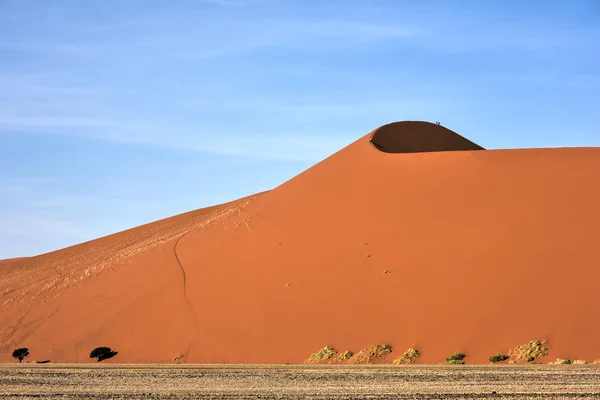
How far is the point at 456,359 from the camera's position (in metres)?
36.0

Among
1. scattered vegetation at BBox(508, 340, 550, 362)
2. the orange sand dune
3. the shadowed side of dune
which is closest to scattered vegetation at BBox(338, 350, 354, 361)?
the orange sand dune

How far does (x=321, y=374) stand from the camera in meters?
30.2

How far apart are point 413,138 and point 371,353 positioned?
1007 inches

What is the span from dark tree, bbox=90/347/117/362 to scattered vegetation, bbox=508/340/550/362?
2199cm

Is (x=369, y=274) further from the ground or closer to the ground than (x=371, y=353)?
further from the ground

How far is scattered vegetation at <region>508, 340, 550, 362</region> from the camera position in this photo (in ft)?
114

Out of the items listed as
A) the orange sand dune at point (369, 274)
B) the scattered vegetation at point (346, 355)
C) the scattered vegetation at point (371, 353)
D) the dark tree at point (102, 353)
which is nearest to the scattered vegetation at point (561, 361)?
the orange sand dune at point (369, 274)

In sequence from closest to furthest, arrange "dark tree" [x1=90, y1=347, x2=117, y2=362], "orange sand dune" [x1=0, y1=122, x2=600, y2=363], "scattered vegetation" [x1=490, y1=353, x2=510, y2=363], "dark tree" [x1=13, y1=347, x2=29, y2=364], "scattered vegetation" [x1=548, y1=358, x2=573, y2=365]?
"scattered vegetation" [x1=548, y1=358, x2=573, y2=365] → "scattered vegetation" [x1=490, y1=353, x2=510, y2=363] → "orange sand dune" [x1=0, y1=122, x2=600, y2=363] → "dark tree" [x1=90, y1=347, x2=117, y2=362] → "dark tree" [x1=13, y1=347, x2=29, y2=364]

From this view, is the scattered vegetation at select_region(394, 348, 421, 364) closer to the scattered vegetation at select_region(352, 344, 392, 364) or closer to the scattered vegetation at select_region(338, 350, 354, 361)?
the scattered vegetation at select_region(352, 344, 392, 364)

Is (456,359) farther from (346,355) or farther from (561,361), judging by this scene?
(346,355)

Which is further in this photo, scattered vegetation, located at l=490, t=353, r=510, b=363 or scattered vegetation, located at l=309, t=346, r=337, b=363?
scattered vegetation, located at l=309, t=346, r=337, b=363

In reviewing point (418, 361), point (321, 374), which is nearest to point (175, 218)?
Answer: point (418, 361)

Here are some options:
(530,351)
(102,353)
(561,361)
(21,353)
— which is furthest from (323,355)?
(21,353)

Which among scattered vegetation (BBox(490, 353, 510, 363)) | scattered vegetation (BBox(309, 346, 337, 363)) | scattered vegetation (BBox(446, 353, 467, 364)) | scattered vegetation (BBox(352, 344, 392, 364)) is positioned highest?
scattered vegetation (BBox(309, 346, 337, 363))
